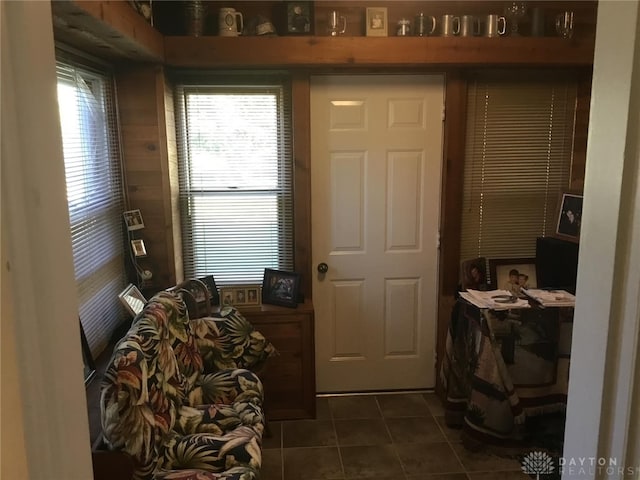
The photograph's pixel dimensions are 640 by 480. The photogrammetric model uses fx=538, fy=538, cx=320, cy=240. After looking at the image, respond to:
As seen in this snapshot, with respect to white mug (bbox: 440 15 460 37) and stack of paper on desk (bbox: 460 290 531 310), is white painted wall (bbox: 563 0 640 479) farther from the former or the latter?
white mug (bbox: 440 15 460 37)

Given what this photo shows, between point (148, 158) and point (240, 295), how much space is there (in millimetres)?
947

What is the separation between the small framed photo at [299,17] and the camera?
3018mm

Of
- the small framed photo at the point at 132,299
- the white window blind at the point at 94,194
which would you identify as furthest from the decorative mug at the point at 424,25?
the small framed photo at the point at 132,299

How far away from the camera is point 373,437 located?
10.1ft

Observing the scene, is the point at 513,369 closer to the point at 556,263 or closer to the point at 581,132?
the point at 556,263

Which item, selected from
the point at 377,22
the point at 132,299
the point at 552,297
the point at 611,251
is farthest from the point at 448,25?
the point at 611,251

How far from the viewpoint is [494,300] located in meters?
3.00

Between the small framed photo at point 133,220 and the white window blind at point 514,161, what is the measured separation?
1.99m

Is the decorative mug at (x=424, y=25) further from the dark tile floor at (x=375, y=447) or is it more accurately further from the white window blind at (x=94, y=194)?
the dark tile floor at (x=375, y=447)

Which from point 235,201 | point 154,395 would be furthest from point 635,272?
point 235,201

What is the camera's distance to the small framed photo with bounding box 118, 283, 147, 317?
2.66 metres

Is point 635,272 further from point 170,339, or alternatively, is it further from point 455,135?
point 455,135

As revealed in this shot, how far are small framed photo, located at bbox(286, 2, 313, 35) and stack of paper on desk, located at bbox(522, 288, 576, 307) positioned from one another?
6.41ft

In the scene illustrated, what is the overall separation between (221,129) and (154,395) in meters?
1.80
